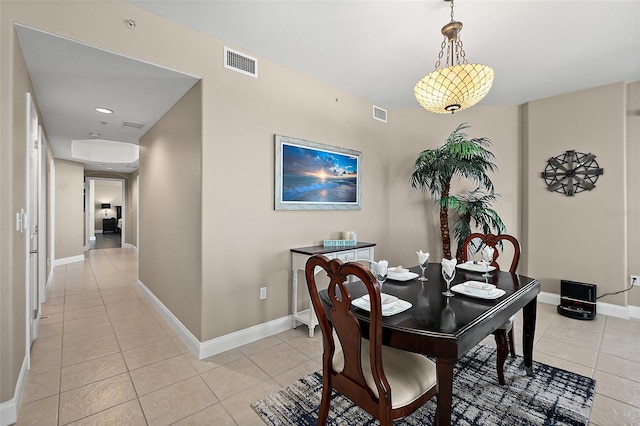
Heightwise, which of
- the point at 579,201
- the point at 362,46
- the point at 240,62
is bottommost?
the point at 579,201

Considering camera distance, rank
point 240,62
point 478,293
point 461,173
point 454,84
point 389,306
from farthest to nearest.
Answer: point 461,173 < point 240,62 < point 454,84 < point 478,293 < point 389,306

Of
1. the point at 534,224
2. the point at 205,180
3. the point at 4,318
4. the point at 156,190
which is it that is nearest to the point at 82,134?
the point at 156,190

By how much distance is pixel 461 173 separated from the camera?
3.88 m

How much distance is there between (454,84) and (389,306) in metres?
1.61

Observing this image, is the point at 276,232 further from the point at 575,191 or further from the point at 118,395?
the point at 575,191

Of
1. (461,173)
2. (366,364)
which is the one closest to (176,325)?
(366,364)

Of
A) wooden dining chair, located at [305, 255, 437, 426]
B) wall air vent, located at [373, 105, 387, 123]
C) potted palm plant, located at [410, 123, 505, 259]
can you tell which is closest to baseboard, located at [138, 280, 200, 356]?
wooden dining chair, located at [305, 255, 437, 426]

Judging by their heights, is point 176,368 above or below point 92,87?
below

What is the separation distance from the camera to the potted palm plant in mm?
3557

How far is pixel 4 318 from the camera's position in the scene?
175cm

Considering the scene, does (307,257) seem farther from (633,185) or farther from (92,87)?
(633,185)

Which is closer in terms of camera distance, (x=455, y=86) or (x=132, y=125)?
(x=455, y=86)

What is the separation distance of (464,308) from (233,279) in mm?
2008

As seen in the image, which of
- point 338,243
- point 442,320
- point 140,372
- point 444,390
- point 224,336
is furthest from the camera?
point 338,243
